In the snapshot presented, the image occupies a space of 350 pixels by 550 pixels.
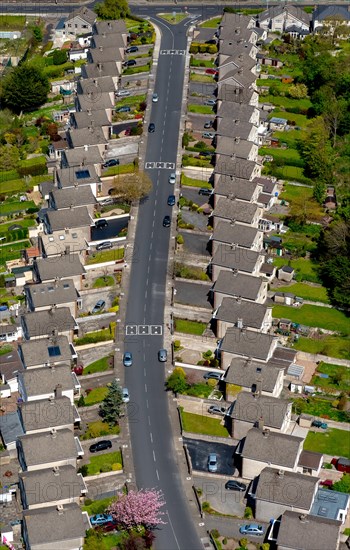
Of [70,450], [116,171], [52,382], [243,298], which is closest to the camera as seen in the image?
[70,450]

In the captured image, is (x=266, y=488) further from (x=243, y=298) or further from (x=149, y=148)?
(x=149, y=148)

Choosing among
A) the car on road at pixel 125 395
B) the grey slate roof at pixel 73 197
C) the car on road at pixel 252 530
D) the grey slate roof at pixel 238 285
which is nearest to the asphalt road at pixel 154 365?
the car on road at pixel 125 395

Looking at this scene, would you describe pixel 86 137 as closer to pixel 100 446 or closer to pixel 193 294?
pixel 193 294

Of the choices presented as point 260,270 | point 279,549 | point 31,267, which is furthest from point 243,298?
point 279,549

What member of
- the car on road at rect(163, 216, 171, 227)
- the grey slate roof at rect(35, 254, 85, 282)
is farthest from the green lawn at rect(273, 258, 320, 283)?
the grey slate roof at rect(35, 254, 85, 282)

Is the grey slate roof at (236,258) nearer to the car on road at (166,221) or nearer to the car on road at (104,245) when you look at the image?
the car on road at (166,221)

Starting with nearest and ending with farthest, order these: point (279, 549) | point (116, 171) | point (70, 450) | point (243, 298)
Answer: point (279, 549) < point (70, 450) < point (243, 298) < point (116, 171)

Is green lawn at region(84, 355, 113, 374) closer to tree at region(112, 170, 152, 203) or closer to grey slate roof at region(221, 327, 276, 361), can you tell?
grey slate roof at region(221, 327, 276, 361)
